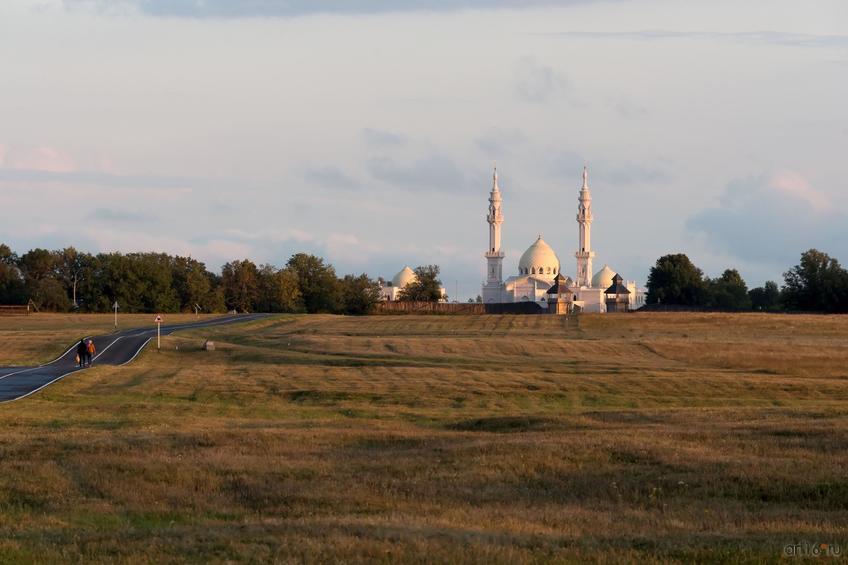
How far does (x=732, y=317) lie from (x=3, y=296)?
9384 centimetres

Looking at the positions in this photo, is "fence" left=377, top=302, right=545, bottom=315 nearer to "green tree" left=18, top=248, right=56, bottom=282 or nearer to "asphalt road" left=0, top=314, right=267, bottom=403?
"green tree" left=18, top=248, right=56, bottom=282

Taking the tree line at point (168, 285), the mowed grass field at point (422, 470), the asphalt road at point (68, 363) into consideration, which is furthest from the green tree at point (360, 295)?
the mowed grass field at point (422, 470)

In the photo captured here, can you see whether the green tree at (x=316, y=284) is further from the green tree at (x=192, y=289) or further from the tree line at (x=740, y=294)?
the tree line at (x=740, y=294)

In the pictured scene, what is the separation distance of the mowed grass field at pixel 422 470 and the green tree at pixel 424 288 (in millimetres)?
141424

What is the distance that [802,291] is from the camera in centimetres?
16412

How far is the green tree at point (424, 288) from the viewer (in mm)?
195125

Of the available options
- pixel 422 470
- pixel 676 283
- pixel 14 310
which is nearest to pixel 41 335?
pixel 14 310

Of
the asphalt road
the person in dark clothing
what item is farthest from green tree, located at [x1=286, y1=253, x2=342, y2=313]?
the person in dark clothing

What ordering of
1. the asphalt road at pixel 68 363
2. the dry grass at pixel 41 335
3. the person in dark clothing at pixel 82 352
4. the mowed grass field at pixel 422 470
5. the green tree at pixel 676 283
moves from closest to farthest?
the mowed grass field at pixel 422 470
the asphalt road at pixel 68 363
the person in dark clothing at pixel 82 352
the dry grass at pixel 41 335
the green tree at pixel 676 283

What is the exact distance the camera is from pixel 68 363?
64.7 m

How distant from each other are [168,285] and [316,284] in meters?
27.9

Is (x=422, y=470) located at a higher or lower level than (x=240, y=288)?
lower

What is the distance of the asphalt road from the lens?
48.4 metres

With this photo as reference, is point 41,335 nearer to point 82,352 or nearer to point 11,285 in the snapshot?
point 82,352
